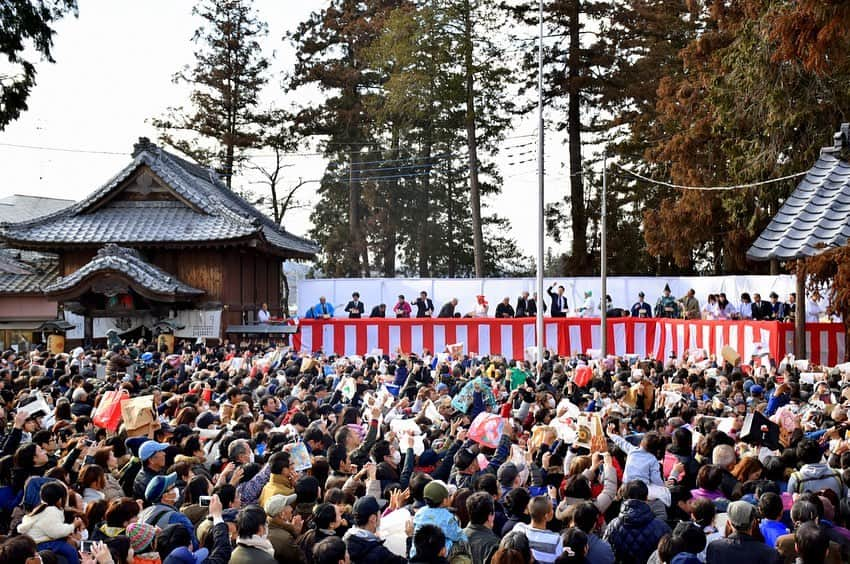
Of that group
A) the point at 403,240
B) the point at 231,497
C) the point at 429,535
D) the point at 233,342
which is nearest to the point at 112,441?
the point at 231,497

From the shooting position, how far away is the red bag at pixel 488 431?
25.3 feet

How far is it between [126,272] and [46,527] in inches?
801

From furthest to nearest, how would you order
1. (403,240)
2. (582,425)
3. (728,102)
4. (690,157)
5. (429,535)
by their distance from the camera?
1. (403,240)
2. (690,157)
3. (728,102)
4. (582,425)
5. (429,535)

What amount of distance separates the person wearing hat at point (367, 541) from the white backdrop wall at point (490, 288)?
2341 centimetres

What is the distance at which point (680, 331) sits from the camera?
21.7 metres

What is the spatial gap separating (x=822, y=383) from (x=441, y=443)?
6.12m

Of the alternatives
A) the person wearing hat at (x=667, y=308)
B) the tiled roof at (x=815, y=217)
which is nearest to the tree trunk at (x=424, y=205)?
the person wearing hat at (x=667, y=308)

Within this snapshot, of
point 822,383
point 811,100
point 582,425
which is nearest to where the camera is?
point 582,425

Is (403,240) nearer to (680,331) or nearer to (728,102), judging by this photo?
(728,102)

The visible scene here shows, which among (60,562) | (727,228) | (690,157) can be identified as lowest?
(60,562)

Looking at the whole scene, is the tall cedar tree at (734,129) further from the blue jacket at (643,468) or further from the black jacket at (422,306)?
the blue jacket at (643,468)

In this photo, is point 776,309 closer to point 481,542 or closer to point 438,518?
point 481,542

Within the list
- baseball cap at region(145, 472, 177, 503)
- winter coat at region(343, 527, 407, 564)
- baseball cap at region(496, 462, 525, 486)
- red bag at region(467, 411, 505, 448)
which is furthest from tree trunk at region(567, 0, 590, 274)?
winter coat at region(343, 527, 407, 564)

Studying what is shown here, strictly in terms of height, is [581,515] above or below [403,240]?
below
